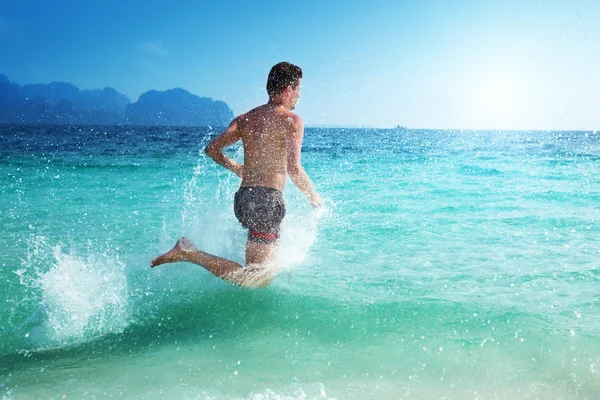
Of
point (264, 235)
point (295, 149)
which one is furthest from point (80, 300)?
point (295, 149)

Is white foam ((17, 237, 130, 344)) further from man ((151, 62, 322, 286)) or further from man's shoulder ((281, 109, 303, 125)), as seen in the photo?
man's shoulder ((281, 109, 303, 125))

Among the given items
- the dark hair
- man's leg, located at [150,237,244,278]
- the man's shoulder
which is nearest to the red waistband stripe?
man's leg, located at [150,237,244,278]

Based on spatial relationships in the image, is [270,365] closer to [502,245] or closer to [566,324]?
[566,324]

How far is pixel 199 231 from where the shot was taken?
5445 mm

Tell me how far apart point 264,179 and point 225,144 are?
1.65 feet

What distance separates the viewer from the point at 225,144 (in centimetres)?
427

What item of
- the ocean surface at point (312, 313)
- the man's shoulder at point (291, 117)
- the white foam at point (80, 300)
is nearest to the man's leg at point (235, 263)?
the ocean surface at point (312, 313)

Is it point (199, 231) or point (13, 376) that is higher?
point (199, 231)

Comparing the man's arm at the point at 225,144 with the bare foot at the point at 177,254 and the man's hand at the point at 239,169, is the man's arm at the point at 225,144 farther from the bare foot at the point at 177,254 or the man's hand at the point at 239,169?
the bare foot at the point at 177,254

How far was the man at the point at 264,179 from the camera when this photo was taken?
4.03 meters

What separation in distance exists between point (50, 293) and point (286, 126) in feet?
8.22

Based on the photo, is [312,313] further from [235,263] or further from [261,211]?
[261,211]

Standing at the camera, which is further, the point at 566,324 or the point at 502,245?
the point at 502,245

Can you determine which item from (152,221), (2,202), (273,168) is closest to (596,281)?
(273,168)
